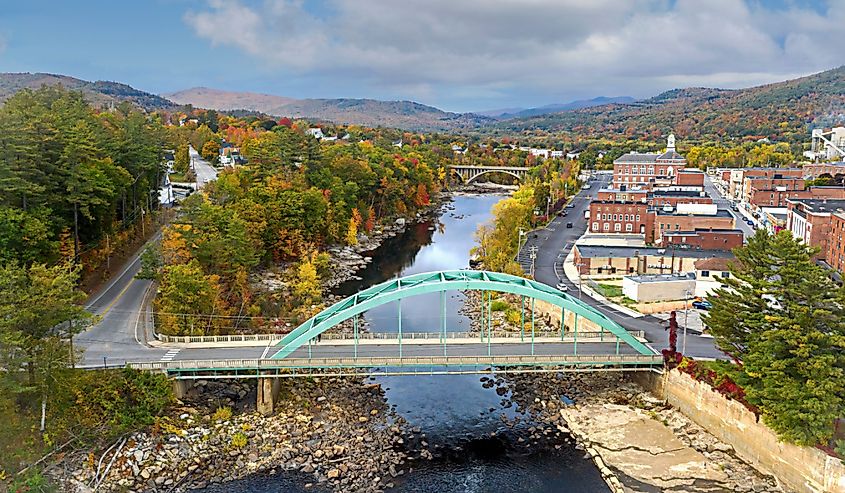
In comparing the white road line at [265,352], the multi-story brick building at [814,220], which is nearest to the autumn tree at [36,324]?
the white road line at [265,352]

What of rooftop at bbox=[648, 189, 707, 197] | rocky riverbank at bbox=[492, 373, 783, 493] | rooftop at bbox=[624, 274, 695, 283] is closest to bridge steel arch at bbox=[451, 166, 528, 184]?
rooftop at bbox=[648, 189, 707, 197]

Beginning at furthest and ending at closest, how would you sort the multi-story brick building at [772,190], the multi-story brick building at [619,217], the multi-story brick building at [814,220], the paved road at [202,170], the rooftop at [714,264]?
the multi-story brick building at [772,190] < the paved road at [202,170] < the multi-story brick building at [619,217] < the multi-story brick building at [814,220] < the rooftop at [714,264]

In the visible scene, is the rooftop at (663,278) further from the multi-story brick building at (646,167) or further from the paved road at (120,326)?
the multi-story brick building at (646,167)

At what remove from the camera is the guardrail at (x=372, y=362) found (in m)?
29.3

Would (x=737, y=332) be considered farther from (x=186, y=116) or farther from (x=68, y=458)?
(x=186, y=116)

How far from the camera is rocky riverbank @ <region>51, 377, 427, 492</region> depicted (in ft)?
81.5

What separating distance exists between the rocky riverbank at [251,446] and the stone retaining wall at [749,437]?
40.2 feet

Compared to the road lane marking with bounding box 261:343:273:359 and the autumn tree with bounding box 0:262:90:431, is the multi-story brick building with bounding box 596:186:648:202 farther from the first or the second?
the autumn tree with bounding box 0:262:90:431

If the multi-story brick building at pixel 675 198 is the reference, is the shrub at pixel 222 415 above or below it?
below

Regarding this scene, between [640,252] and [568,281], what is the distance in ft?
23.3

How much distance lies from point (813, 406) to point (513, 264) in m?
26.2

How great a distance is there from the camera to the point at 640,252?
5119cm

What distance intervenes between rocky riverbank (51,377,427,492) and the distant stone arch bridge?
103765 millimetres

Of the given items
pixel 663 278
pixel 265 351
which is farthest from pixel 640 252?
pixel 265 351
